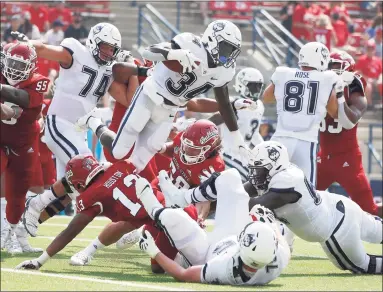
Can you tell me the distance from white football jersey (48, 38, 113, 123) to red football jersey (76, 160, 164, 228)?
5.76 ft

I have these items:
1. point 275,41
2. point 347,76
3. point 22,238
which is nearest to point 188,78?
point 22,238

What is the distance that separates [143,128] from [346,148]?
7.63 feet

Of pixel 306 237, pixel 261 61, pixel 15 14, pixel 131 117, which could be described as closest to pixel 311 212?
pixel 306 237

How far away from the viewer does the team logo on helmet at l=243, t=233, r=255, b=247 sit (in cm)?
573

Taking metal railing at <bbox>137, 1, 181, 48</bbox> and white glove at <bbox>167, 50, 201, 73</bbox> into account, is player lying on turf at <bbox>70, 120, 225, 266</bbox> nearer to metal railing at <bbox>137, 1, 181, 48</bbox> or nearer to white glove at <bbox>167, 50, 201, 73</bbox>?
white glove at <bbox>167, 50, 201, 73</bbox>

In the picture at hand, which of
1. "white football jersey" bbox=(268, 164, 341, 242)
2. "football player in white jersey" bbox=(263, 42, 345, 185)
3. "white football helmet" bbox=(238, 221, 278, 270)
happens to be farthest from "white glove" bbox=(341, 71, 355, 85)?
"white football helmet" bbox=(238, 221, 278, 270)

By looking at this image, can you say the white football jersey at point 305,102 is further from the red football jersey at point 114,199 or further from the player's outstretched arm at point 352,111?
the red football jersey at point 114,199

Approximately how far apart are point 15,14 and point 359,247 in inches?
422

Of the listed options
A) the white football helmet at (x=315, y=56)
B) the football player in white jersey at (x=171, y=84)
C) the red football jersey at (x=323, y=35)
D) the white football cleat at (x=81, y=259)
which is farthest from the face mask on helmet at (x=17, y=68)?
the red football jersey at (x=323, y=35)

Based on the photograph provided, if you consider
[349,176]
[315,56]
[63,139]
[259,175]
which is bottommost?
[349,176]

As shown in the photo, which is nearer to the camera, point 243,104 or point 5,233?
point 5,233

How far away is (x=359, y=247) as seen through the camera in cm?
682

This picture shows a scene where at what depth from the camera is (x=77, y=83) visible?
8.51 m

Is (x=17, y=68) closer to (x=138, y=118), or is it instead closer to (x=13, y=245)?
(x=138, y=118)
